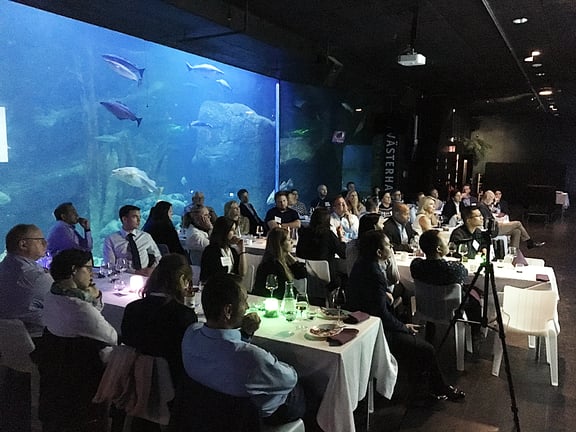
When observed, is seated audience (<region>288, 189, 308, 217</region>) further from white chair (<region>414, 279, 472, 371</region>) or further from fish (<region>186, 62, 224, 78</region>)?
white chair (<region>414, 279, 472, 371</region>)

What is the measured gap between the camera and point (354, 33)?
7137 mm

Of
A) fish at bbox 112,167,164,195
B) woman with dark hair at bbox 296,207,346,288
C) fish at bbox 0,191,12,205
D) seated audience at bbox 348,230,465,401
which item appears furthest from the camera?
fish at bbox 112,167,164,195

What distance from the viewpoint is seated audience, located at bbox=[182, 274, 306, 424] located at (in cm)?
200

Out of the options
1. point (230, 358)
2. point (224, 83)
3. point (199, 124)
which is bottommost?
point (230, 358)

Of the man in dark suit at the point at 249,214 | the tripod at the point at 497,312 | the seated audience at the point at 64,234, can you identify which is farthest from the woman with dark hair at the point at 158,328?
the man in dark suit at the point at 249,214

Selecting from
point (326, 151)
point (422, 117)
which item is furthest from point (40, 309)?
point (422, 117)

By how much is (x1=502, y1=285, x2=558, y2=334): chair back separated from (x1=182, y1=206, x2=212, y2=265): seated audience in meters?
3.03

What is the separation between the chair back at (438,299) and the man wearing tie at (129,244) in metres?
2.41

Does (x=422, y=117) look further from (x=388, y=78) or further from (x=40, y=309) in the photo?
(x=40, y=309)

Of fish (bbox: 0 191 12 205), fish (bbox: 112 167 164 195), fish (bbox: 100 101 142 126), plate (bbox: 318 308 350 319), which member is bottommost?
plate (bbox: 318 308 350 319)

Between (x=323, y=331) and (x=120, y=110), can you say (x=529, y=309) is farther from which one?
(x=120, y=110)

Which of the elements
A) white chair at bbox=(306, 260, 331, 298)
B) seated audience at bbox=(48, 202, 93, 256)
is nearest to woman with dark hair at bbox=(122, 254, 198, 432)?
white chair at bbox=(306, 260, 331, 298)

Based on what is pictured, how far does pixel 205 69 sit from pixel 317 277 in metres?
5.44

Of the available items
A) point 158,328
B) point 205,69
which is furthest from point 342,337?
point 205,69
